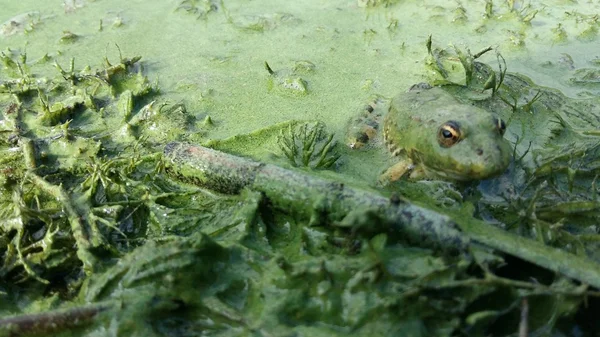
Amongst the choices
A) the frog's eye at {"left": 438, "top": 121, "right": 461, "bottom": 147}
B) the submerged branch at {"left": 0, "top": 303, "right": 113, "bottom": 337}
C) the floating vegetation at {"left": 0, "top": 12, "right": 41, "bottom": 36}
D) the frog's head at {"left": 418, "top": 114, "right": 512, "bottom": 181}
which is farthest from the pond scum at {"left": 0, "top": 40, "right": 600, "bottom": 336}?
the floating vegetation at {"left": 0, "top": 12, "right": 41, "bottom": 36}

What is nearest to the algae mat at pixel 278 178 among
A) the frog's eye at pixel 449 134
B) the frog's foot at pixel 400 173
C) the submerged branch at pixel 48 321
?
the submerged branch at pixel 48 321

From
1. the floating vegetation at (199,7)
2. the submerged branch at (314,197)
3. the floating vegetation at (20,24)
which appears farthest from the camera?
the floating vegetation at (199,7)

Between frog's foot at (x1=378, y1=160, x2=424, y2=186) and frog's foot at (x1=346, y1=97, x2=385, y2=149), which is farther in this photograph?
frog's foot at (x1=346, y1=97, x2=385, y2=149)

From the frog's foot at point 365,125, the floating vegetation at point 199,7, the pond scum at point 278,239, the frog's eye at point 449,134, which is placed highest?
the floating vegetation at point 199,7

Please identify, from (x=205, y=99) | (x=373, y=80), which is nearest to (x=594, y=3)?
(x=373, y=80)

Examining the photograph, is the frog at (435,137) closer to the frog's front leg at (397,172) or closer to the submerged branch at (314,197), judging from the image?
the frog's front leg at (397,172)

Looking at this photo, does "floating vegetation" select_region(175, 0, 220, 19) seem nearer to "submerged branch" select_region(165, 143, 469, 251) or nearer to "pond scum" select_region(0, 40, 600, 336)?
"pond scum" select_region(0, 40, 600, 336)
